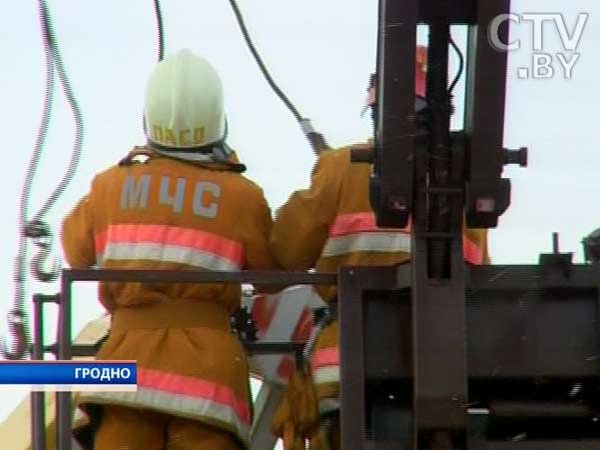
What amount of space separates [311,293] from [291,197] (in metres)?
0.42

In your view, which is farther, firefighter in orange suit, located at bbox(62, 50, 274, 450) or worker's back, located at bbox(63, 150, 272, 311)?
worker's back, located at bbox(63, 150, 272, 311)

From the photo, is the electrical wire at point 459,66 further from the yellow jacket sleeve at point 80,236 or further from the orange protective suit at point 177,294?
the yellow jacket sleeve at point 80,236

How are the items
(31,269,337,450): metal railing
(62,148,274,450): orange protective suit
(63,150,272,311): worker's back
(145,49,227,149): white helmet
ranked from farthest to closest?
(145,49,227,149): white helmet
(63,150,272,311): worker's back
(62,148,274,450): orange protective suit
(31,269,337,450): metal railing

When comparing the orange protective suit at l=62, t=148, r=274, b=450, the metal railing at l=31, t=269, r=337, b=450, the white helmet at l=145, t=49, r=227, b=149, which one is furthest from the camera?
the white helmet at l=145, t=49, r=227, b=149

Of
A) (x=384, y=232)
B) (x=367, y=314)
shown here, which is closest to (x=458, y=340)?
(x=367, y=314)

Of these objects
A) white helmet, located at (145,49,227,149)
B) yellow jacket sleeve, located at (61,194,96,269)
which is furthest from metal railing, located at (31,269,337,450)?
white helmet, located at (145,49,227,149)

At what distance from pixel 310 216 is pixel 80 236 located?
30.7 inches

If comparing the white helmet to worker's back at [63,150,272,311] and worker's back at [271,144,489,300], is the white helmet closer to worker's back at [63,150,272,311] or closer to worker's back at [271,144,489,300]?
worker's back at [63,150,272,311]

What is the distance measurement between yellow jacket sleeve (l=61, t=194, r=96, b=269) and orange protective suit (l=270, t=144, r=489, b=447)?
0.63 m

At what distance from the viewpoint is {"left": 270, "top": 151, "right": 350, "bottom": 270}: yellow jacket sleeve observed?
15.5 feet

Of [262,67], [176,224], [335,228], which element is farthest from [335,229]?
[262,67]

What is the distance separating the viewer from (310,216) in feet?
15.5

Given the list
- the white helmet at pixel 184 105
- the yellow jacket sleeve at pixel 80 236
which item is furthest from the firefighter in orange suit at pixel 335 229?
the yellow jacket sleeve at pixel 80 236

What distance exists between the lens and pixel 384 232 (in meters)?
4.70
